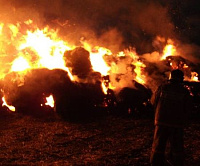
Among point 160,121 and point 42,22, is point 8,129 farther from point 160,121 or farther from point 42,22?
point 42,22

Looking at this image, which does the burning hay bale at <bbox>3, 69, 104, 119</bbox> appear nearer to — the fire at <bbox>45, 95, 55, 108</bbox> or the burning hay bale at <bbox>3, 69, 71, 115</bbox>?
the burning hay bale at <bbox>3, 69, 71, 115</bbox>

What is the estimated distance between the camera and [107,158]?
6969 millimetres

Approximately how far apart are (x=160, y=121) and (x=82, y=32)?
19.7 meters

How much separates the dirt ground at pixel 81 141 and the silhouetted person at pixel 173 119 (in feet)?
3.28

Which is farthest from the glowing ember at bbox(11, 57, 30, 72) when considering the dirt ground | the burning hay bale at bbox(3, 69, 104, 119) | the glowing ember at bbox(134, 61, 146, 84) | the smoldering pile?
the glowing ember at bbox(134, 61, 146, 84)

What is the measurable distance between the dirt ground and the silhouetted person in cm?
100

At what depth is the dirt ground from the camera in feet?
22.9

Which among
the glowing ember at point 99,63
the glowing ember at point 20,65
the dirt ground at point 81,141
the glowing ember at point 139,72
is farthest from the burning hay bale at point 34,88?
the glowing ember at point 139,72

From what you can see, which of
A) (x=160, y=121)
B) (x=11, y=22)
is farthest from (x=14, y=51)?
(x=160, y=121)

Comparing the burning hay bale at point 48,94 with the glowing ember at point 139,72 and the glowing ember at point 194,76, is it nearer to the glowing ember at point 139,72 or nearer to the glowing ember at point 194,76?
the glowing ember at point 139,72

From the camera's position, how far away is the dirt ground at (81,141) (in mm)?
6988

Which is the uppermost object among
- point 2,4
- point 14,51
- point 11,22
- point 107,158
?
point 2,4

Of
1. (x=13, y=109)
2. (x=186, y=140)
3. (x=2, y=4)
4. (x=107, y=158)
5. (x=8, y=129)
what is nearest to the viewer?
(x=107, y=158)

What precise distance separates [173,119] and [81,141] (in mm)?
3688
